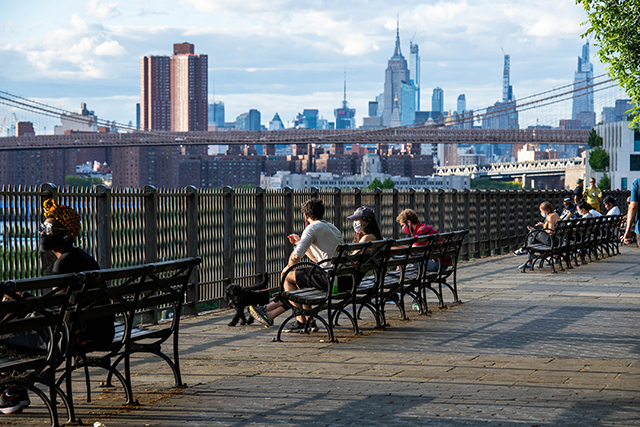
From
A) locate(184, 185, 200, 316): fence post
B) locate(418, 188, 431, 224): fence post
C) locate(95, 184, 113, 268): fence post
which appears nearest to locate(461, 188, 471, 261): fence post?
locate(418, 188, 431, 224): fence post

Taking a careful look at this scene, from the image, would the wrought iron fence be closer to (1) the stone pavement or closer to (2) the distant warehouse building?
(1) the stone pavement

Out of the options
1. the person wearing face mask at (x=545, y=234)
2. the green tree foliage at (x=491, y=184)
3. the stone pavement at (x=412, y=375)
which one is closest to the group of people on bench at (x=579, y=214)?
the person wearing face mask at (x=545, y=234)

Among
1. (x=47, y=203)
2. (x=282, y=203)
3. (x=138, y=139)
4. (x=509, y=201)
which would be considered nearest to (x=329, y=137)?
(x=138, y=139)

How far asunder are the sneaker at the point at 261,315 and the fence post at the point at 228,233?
6.07ft

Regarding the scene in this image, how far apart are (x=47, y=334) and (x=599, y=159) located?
10578 cm

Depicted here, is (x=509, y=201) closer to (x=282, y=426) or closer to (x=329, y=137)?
(x=282, y=426)

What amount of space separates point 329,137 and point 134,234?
89.1 meters

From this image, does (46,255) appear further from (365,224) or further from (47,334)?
(365,224)

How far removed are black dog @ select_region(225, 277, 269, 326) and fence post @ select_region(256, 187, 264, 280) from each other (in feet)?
7.47

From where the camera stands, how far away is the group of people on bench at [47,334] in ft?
15.2

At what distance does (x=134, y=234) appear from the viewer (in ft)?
28.2

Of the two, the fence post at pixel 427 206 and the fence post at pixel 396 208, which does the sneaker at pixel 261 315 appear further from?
the fence post at pixel 427 206

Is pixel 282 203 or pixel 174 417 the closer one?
pixel 174 417

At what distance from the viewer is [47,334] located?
462 cm
